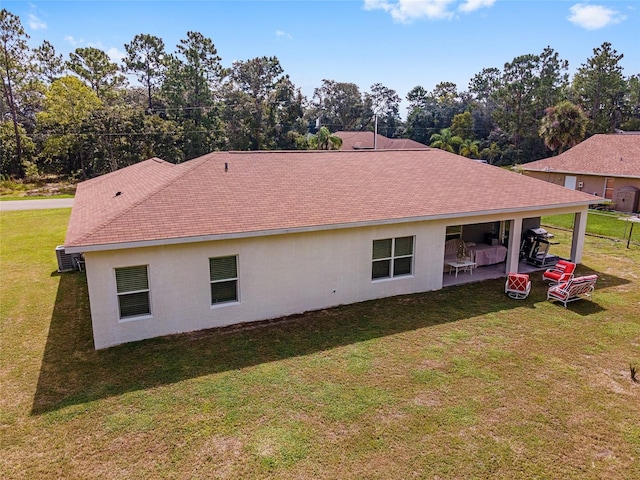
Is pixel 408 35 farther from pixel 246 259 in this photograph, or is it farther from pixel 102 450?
pixel 102 450

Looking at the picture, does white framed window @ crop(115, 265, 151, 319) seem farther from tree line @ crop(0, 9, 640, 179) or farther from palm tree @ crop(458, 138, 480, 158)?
palm tree @ crop(458, 138, 480, 158)

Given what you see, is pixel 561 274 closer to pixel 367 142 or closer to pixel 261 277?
pixel 261 277

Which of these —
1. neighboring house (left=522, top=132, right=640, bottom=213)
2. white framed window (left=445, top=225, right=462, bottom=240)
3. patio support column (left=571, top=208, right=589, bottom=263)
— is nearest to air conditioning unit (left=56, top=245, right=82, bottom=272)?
white framed window (left=445, top=225, right=462, bottom=240)

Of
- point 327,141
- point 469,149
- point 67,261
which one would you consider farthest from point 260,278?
point 469,149

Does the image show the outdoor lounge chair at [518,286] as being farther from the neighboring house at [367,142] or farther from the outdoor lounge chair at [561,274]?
the neighboring house at [367,142]

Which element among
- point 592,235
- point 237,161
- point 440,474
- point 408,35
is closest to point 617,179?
point 592,235

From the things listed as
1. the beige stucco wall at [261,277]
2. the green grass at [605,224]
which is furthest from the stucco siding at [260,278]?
the green grass at [605,224]
